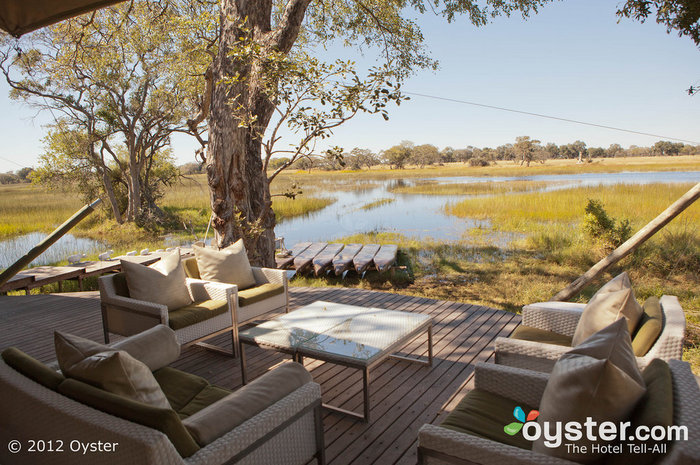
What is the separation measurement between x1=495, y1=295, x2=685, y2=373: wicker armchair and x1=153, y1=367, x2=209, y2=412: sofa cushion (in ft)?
5.28

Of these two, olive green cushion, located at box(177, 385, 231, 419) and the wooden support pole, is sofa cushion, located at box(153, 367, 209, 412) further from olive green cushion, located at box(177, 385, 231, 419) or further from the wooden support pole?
the wooden support pole

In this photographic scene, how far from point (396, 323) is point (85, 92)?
45.7ft

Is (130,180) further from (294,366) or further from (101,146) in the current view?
(294,366)

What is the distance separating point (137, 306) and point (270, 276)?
1247 mm

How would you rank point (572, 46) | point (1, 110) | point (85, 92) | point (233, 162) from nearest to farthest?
point (233, 162)
point (1, 110)
point (85, 92)
point (572, 46)

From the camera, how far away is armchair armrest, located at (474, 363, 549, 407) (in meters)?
1.82

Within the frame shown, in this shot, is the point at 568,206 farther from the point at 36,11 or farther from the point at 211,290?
the point at 36,11

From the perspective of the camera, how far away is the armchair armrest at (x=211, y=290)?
3.45 m

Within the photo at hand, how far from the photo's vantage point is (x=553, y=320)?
2.75m

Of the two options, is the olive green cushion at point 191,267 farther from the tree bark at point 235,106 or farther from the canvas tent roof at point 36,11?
the canvas tent roof at point 36,11

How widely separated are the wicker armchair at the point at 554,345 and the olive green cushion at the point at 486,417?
0.45m

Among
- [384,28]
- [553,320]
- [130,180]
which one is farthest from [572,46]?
[553,320]

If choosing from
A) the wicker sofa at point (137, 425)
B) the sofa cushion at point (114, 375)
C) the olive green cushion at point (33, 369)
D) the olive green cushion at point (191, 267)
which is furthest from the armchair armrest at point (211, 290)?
the sofa cushion at point (114, 375)

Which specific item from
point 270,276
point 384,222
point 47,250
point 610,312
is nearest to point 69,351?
point 610,312
